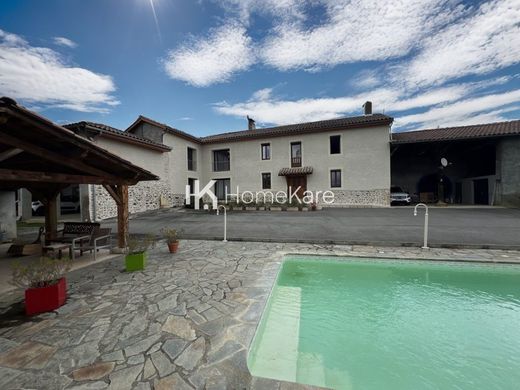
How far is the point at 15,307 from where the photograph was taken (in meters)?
3.24

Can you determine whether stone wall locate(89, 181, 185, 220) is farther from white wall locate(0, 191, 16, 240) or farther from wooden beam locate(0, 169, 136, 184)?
wooden beam locate(0, 169, 136, 184)

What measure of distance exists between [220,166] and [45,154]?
17979 millimetres

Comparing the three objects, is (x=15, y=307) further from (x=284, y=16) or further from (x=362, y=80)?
(x=362, y=80)

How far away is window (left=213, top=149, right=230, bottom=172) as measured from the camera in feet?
69.5

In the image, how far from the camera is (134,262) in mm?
4684

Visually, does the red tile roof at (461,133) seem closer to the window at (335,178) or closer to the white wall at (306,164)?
the white wall at (306,164)

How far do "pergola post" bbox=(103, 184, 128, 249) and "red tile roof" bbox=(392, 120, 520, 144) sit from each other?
17.5m

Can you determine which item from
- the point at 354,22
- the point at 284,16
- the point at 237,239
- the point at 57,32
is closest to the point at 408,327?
the point at 237,239

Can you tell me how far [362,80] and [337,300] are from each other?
627 inches

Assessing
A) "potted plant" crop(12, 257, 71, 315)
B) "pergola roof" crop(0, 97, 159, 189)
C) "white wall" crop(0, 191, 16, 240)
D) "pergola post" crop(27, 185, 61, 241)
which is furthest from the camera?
"white wall" crop(0, 191, 16, 240)

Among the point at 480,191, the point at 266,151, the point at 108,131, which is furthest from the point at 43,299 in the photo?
the point at 480,191

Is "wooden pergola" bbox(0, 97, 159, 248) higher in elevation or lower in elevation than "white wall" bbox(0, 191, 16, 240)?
higher

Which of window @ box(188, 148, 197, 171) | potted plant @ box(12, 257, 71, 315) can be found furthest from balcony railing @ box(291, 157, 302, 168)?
potted plant @ box(12, 257, 71, 315)

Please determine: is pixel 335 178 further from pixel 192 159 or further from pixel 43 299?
pixel 43 299
